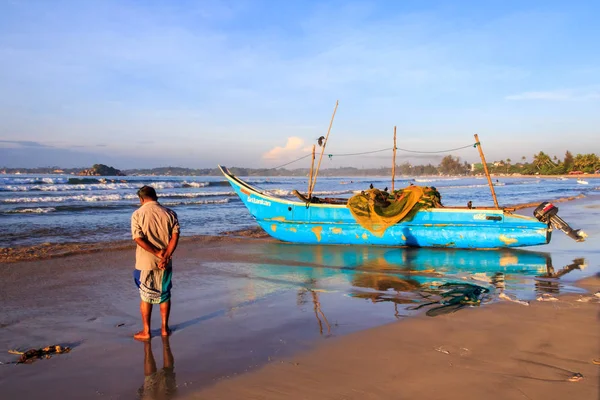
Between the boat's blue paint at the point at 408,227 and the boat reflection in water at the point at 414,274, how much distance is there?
242 millimetres

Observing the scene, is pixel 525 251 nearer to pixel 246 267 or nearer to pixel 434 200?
pixel 434 200

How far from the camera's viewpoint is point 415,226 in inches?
410

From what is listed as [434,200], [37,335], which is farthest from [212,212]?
[37,335]

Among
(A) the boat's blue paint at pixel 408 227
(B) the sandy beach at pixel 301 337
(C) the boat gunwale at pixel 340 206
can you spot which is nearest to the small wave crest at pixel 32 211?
(C) the boat gunwale at pixel 340 206

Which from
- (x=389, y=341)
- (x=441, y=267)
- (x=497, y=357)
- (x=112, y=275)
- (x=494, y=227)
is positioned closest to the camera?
(x=497, y=357)

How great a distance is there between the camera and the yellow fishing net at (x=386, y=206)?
1030cm

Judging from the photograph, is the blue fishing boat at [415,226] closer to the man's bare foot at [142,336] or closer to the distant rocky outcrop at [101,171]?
the man's bare foot at [142,336]

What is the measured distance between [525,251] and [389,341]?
7.02 m

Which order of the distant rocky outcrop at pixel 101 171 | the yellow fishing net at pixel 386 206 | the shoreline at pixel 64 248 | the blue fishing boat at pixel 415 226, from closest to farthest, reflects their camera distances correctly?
the shoreline at pixel 64 248 → the blue fishing boat at pixel 415 226 → the yellow fishing net at pixel 386 206 → the distant rocky outcrop at pixel 101 171

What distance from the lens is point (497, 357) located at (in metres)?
3.94

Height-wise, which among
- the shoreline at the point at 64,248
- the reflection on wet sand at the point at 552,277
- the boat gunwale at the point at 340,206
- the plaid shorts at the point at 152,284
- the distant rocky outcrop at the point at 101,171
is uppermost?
the distant rocky outcrop at the point at 101,171

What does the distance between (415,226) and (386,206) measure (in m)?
0.80

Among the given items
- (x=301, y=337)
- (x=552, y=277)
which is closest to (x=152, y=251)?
(x=301, y=337)

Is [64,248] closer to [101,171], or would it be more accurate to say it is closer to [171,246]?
[171,246]
